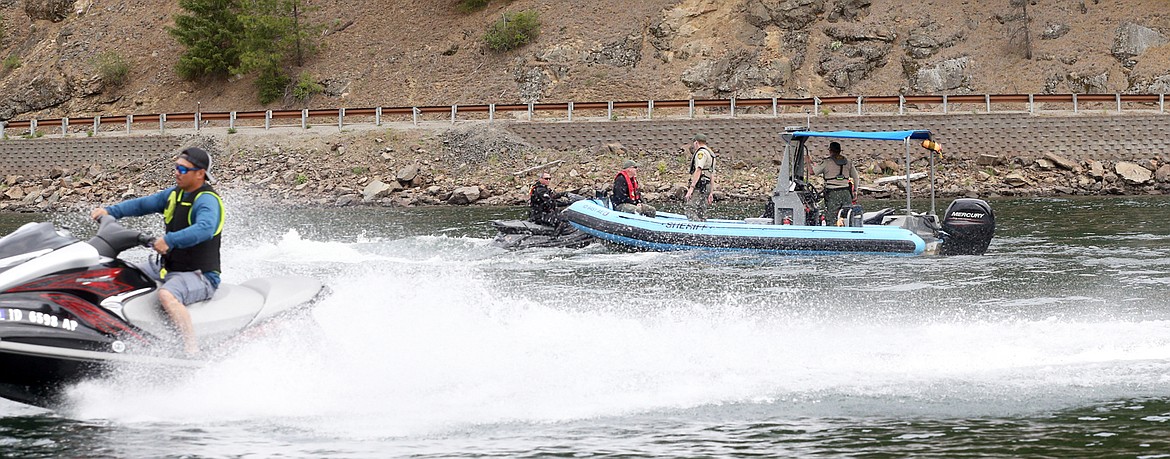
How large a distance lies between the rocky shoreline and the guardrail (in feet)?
3.58

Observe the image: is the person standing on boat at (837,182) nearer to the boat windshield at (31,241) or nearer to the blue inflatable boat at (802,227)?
the blue inflatable boat at (802,227)

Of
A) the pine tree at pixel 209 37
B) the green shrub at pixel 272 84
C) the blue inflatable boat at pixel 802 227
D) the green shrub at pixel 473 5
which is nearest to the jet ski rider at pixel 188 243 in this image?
the blue inflatable boat at pixel 802 227

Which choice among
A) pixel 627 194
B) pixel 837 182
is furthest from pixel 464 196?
pixel 837 182

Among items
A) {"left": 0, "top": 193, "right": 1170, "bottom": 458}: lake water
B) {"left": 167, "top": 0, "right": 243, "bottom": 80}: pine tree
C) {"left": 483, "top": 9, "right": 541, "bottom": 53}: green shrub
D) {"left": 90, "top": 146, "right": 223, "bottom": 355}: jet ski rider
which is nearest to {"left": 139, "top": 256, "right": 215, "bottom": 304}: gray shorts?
{"left": 90, "top": 146, "right": 223, "bottom": 355}: jet ski rider

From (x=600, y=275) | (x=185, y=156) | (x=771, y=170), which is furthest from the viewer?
(x=771, y=170)

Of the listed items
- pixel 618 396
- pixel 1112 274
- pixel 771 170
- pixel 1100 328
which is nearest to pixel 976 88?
pixel 771 170

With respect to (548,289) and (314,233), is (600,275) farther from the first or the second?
(314,233)

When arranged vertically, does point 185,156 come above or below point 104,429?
above

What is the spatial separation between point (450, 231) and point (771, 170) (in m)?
17.1

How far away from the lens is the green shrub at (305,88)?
5259 cm

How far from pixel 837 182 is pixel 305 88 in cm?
3697

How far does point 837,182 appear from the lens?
1930cm

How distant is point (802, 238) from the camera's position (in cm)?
1928

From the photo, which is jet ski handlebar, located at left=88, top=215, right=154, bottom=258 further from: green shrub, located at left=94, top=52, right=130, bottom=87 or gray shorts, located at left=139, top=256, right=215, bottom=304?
green shrub, located at left=94, top=52, right=130, bottom=87
